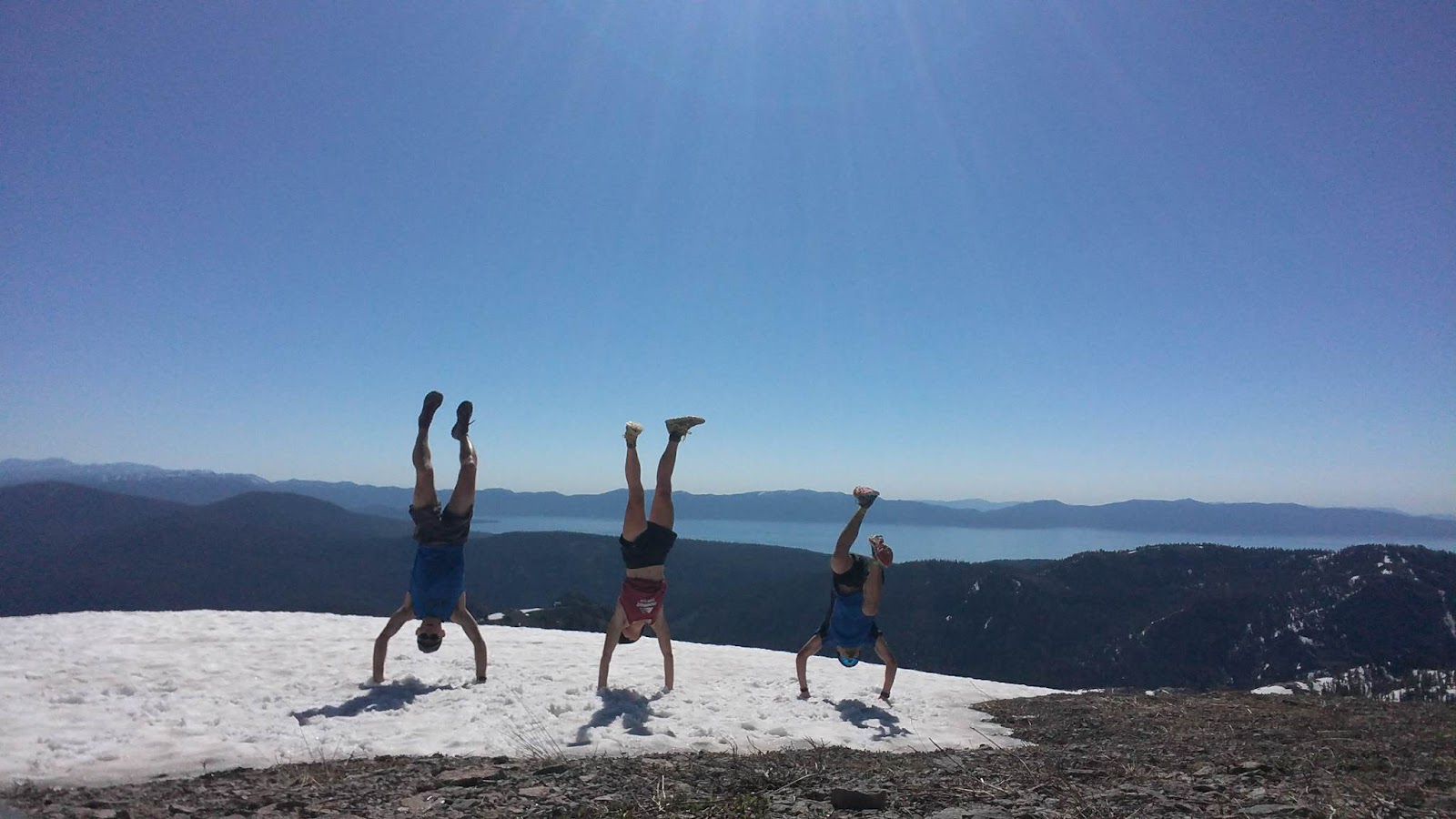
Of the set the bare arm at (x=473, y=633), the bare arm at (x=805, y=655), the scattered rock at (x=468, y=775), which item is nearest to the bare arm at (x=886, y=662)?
the bare arm at (x=805, y=655)

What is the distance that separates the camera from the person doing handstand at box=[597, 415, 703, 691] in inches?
288

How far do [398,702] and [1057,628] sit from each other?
307 ft

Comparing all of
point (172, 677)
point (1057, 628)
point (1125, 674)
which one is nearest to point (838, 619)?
point (172, 677)

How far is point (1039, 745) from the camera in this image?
249 inches

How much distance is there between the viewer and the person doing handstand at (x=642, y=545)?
288 inches

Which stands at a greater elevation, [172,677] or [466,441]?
[466,441]

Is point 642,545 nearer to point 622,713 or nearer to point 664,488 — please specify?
point 664,488

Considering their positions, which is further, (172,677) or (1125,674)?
(1125,674)

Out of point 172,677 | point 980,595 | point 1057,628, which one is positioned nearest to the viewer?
point 172,677

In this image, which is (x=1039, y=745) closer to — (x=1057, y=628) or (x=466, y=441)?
(x=466, y=441)

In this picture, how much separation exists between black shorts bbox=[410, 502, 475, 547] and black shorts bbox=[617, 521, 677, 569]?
1.90 m

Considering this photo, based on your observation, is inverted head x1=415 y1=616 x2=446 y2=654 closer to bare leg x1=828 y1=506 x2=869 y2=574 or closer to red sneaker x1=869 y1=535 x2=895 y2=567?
bare leg x1=828 y1=506 x2=869 y2=574

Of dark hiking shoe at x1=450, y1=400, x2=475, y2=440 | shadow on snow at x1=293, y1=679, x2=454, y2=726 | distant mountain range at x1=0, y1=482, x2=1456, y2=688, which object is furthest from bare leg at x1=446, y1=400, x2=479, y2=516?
distant mountain range at x1=0, y1=482, x2=1456, y2=688

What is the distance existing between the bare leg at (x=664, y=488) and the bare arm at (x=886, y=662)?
318cm
